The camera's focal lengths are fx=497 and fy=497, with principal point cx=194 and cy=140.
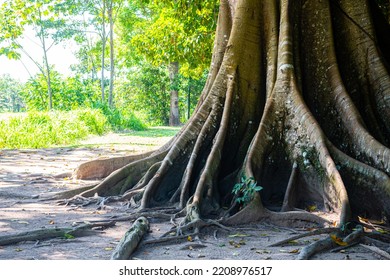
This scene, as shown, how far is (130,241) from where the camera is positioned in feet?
14.7

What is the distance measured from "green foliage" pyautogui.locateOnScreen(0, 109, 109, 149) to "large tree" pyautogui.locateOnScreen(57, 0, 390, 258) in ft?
29.1

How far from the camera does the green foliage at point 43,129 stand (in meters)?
15.4

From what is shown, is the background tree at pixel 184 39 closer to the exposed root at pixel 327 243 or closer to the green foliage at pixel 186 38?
the green foliage at pixel 186 38

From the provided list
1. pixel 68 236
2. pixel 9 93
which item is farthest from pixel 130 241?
pixel 9 93

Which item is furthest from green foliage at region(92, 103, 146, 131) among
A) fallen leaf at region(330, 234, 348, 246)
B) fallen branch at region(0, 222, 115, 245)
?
fallen leaf at region(330, 234, 348, 246)

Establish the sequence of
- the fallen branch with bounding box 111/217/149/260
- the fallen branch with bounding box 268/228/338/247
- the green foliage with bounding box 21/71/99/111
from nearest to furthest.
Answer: the fallen branch with bounding box 111/217/149/260
the fallen branch with bounding box 268/228/338/247
the green foliage with bounding box 21/71/99/111

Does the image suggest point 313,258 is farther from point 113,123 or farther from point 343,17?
point 113,123

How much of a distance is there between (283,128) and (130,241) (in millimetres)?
2826

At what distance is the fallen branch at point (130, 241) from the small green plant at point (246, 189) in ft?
3.86

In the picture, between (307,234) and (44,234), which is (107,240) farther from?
(307,234)

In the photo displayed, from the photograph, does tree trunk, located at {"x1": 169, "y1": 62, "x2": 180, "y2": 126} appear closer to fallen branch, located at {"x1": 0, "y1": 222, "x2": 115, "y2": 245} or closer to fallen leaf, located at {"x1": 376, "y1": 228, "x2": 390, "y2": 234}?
fallen branch, located at {"x1": 0, "y1": 222, "x2": 115, "y2": 245}

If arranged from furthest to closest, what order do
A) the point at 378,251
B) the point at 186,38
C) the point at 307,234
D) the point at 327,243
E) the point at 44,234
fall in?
the point at 186,38, the point at 44,234, the point at 307,234, the point at 327,243, the point at 378,251

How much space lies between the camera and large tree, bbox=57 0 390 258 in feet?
18.4

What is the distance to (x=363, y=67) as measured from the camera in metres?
6.86
